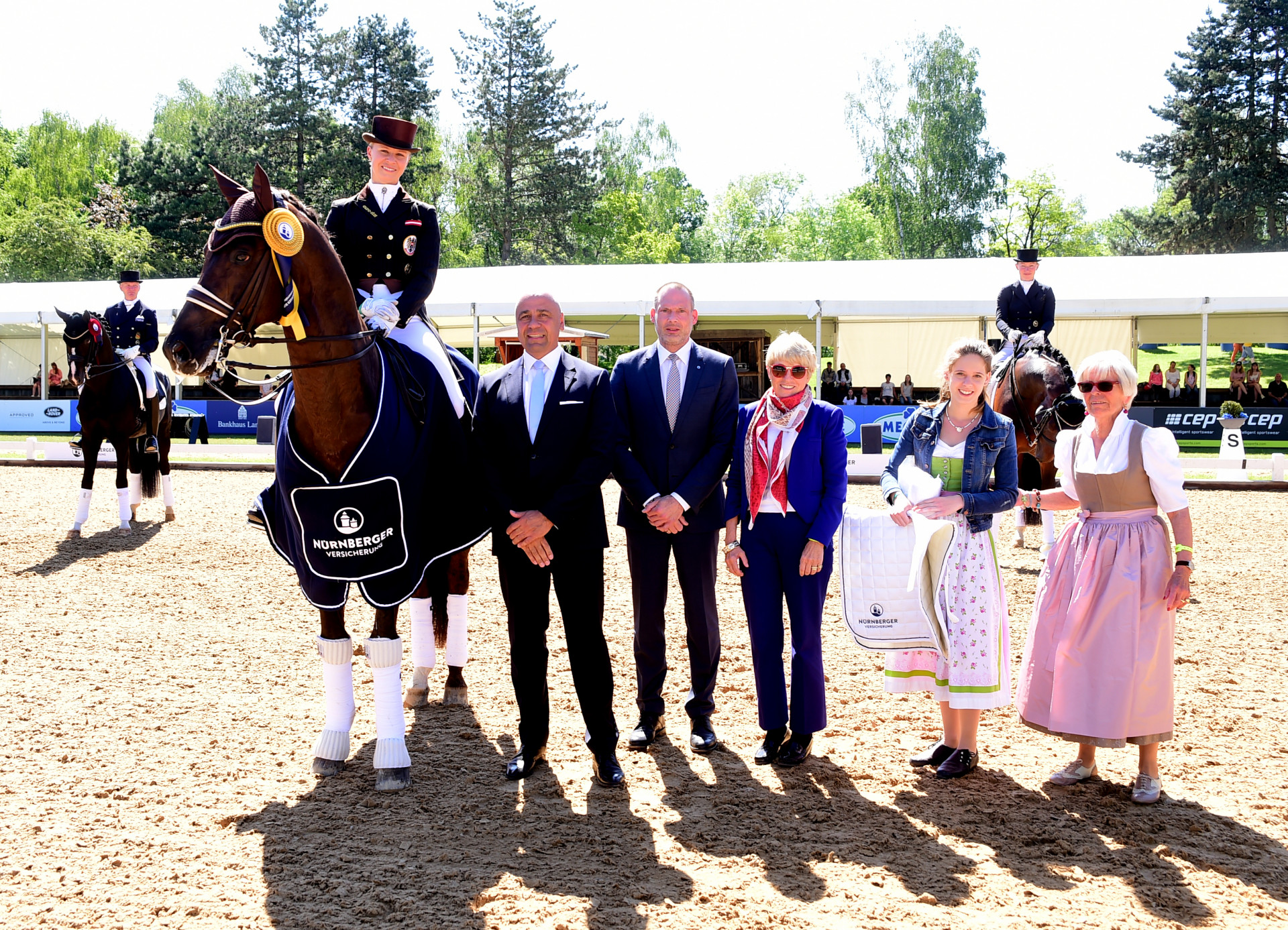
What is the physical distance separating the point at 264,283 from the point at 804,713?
296 centimetres

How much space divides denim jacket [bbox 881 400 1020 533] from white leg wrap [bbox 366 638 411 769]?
2.31 m

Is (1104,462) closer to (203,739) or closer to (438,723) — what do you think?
(438,723)

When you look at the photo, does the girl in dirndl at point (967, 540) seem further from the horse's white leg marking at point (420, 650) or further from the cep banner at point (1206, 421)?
the cep banner at point (1206, 421)

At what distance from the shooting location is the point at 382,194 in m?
5.25

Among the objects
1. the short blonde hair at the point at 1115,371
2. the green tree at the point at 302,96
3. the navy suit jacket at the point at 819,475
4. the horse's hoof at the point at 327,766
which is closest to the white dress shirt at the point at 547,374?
the navy suit jacket at the point at 819,475

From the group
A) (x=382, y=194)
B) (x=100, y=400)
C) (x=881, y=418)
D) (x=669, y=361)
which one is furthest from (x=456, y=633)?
(x=881, y=418)

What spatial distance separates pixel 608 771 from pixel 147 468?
367 inches

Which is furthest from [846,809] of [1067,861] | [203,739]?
[203,739]

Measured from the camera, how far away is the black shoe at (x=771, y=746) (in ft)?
15.3

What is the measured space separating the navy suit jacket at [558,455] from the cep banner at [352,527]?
1.43ft

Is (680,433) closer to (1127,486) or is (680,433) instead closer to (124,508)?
(1127,486)

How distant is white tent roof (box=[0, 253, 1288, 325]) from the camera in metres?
21.7

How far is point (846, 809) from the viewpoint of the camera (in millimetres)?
4117

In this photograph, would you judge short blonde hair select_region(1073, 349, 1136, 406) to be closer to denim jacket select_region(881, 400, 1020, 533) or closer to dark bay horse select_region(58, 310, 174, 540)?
denim jacket select_region(881, 400, 1020, 533)
